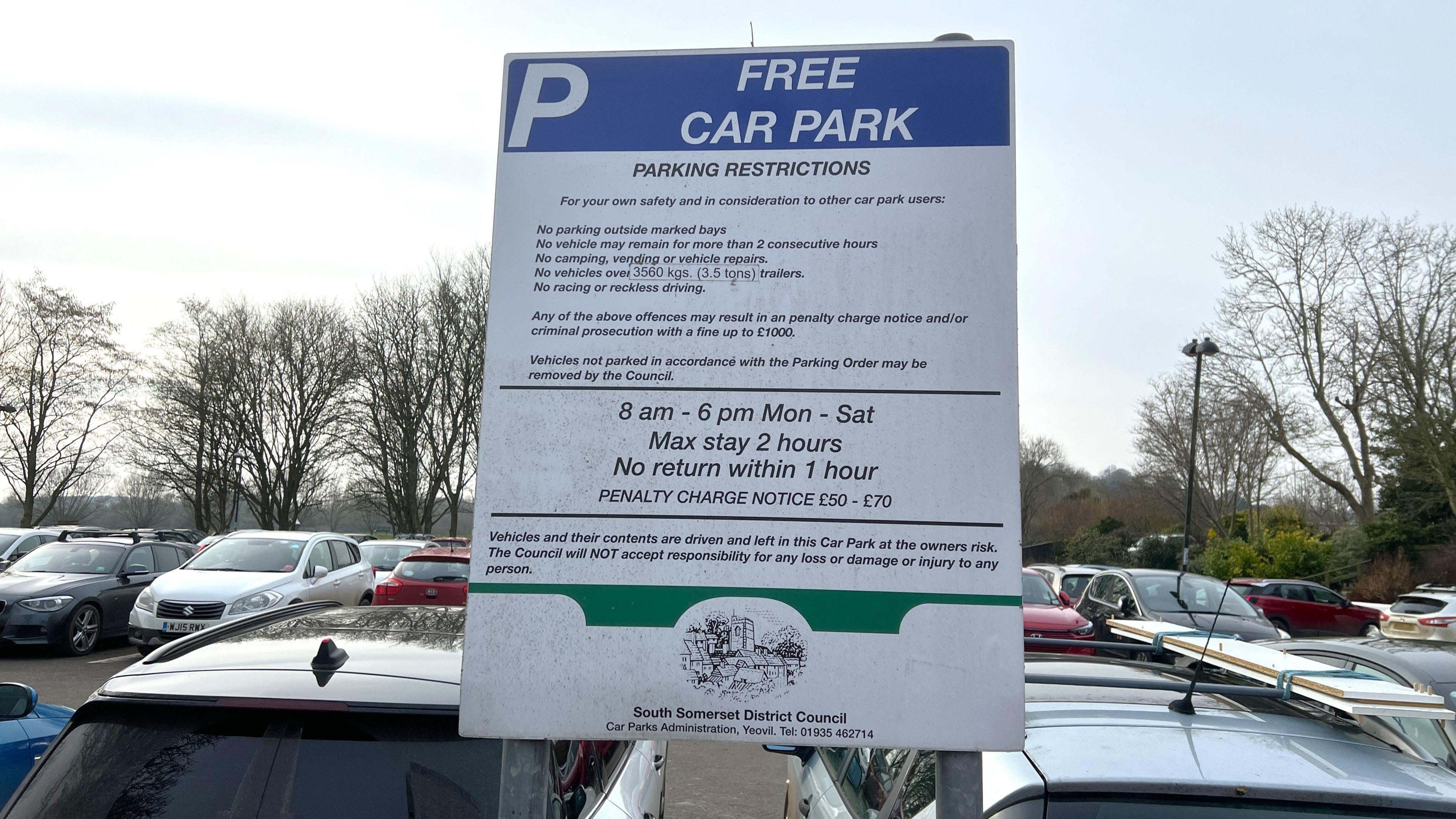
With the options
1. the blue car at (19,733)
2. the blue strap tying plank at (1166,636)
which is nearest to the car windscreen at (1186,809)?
the blue strap tying plank at (1166,636)

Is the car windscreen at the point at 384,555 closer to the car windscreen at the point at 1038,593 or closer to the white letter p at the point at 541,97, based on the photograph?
the car windscreen at the point at 1038,593

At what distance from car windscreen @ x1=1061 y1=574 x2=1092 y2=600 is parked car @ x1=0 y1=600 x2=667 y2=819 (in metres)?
15.9

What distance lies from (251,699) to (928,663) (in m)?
1.95

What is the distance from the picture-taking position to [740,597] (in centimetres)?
172

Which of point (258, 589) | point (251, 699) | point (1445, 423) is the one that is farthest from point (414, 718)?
point (1445, 423)

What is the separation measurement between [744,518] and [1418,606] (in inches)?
742

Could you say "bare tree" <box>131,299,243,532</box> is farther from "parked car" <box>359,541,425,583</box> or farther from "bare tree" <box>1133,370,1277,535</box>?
"bare tree" <box>1133,370,1277,535</box>

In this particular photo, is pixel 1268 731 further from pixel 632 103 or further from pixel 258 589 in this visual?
pixel 258 589

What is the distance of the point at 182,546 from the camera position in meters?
16.2

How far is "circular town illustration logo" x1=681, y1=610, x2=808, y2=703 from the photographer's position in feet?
5.60

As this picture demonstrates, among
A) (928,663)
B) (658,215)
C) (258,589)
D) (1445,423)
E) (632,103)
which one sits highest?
(1445,423)

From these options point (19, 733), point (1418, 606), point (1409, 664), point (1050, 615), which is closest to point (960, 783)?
point (1409, 664)

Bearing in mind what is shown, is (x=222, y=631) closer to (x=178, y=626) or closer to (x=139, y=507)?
(x=178, y=626)

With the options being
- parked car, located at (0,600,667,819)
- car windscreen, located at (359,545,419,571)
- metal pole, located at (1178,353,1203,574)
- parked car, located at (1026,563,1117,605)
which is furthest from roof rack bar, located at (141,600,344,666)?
metal pole, located at (1178,353,1203,574)
